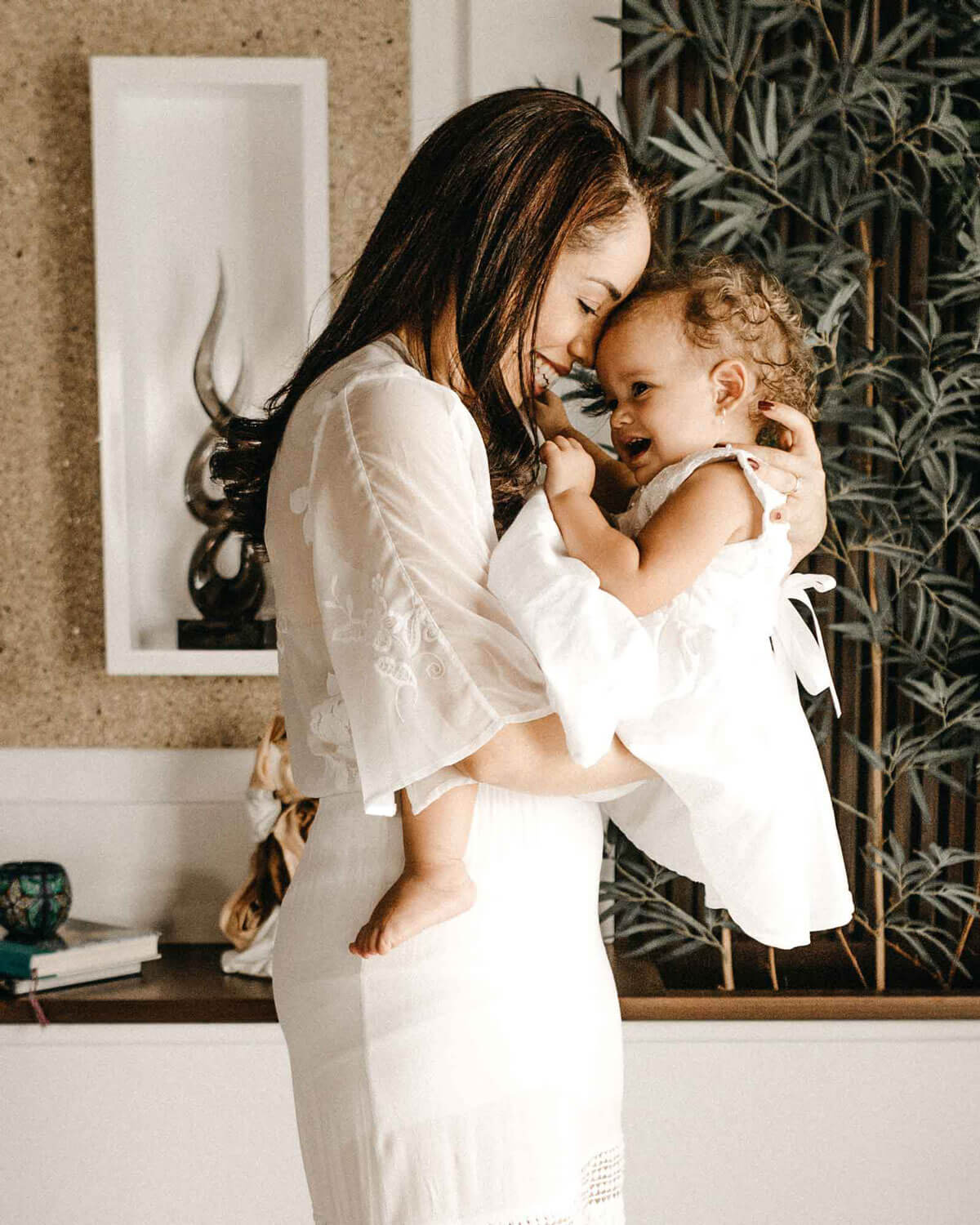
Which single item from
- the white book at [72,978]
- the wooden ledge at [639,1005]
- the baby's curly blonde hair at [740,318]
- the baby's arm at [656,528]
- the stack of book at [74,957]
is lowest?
the wooden ledge at [639,1005]

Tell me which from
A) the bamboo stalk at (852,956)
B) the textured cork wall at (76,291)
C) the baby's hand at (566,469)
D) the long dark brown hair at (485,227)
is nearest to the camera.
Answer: the long dark brown hair at (485,227)

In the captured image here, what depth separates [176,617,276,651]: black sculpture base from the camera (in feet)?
7.71

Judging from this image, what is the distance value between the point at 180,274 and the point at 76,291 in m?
0.21

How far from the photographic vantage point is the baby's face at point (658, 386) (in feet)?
4.25

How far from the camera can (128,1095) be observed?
2068mm

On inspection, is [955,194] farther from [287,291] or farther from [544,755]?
[544,755]

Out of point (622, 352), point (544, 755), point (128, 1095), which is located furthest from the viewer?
point (128, 1095)

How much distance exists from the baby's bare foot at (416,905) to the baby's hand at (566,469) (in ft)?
1.28

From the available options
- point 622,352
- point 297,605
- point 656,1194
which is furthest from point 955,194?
point 656,1194

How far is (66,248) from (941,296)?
1758 millimetres

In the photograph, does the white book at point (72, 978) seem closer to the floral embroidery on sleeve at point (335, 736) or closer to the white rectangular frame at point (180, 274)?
the white rectangular frame at point (180, 274)

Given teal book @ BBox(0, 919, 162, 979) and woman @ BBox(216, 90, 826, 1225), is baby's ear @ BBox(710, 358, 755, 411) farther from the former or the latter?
teal book @ BBox(0, 919, 162, 979)

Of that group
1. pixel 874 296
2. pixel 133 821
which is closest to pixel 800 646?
pixel 874 296

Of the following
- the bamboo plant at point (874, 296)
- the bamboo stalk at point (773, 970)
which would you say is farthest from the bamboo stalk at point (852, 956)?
the bamboo stalk at point (773, 970)
